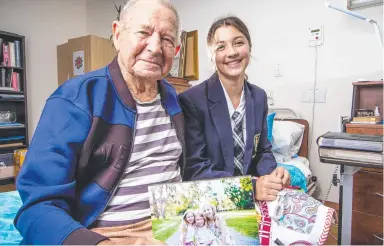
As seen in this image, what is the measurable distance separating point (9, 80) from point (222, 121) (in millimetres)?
2875

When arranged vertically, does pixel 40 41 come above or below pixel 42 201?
above

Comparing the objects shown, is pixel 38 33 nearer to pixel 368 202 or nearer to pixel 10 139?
pixel 10 139

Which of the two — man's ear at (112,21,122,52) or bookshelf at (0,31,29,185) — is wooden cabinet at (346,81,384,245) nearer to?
man's ear at (112,21,122,52)

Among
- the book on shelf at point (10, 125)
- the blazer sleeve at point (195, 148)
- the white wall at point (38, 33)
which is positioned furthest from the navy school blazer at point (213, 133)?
the white wall at point (38, 33)

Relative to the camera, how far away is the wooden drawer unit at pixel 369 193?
5.02ft

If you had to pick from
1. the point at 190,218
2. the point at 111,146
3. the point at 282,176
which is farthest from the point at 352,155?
the point at 111,146

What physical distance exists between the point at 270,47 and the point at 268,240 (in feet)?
6.89

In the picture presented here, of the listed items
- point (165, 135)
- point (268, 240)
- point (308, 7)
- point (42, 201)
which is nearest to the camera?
point (42, 201)

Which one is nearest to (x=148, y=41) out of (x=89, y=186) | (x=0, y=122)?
(x=89, y=186)

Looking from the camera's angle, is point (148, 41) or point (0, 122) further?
point (0, 122)

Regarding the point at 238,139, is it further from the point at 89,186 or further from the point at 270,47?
the point at 270,47

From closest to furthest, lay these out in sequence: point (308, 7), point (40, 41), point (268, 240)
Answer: point (268, 240) < point (308, 7) < point (40, 41)

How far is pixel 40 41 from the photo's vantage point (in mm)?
3557

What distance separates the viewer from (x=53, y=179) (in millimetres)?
570
